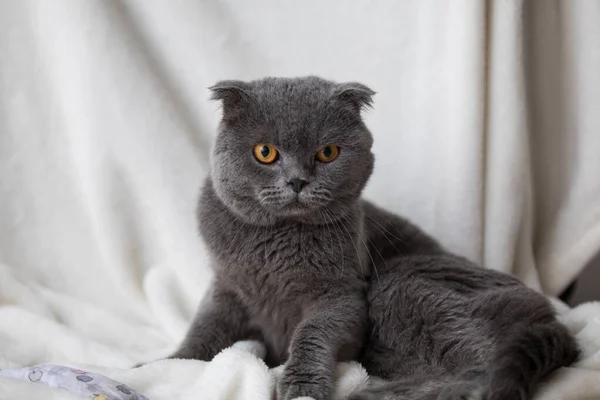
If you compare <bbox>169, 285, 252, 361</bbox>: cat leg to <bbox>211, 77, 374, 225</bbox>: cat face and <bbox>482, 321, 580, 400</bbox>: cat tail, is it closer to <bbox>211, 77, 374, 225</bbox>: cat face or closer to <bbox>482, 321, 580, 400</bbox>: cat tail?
<bbox>211, 77, 374, 225</bbox>: cat face

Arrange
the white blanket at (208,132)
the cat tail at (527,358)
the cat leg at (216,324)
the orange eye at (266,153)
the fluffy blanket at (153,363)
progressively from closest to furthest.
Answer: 1. the cat tail at (527,358)
2. the fluffy blanket at (153,363)
3. the orange eye at (266,153)
4. the cat leg at (216,324)
5. the white blanket at (208,132)

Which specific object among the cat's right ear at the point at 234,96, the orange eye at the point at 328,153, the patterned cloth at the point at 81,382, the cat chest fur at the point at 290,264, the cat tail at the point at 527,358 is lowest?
the patterned cloth at the point at 81,382

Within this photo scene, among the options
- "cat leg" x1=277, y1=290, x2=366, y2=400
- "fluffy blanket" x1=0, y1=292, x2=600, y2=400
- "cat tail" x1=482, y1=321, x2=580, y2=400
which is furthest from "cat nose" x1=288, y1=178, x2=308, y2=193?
"cat tail" x1=482, y1=321, x2=580, y2=400

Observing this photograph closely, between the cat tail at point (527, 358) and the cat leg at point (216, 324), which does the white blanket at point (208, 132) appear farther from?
the cat tail at point (527, 358)

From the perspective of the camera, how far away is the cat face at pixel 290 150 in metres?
1.23

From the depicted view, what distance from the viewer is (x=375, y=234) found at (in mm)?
1521

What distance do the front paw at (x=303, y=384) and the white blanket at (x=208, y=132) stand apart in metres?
0.58

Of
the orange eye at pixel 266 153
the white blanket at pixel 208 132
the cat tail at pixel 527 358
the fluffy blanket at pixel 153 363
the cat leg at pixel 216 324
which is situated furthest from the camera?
the white blanket at pixel 208 132

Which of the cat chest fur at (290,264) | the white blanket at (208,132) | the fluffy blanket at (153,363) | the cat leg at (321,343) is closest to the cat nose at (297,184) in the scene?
the cat chest fur at (290,264)

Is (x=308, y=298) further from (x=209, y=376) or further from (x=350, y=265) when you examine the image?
(x=209, y=376)

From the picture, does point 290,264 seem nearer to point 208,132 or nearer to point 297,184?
point 297,184

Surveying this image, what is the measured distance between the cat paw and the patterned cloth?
0.82 ft

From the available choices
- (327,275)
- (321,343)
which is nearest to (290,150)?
(327,275)

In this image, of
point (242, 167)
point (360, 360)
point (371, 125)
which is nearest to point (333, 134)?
point (242, 167)
